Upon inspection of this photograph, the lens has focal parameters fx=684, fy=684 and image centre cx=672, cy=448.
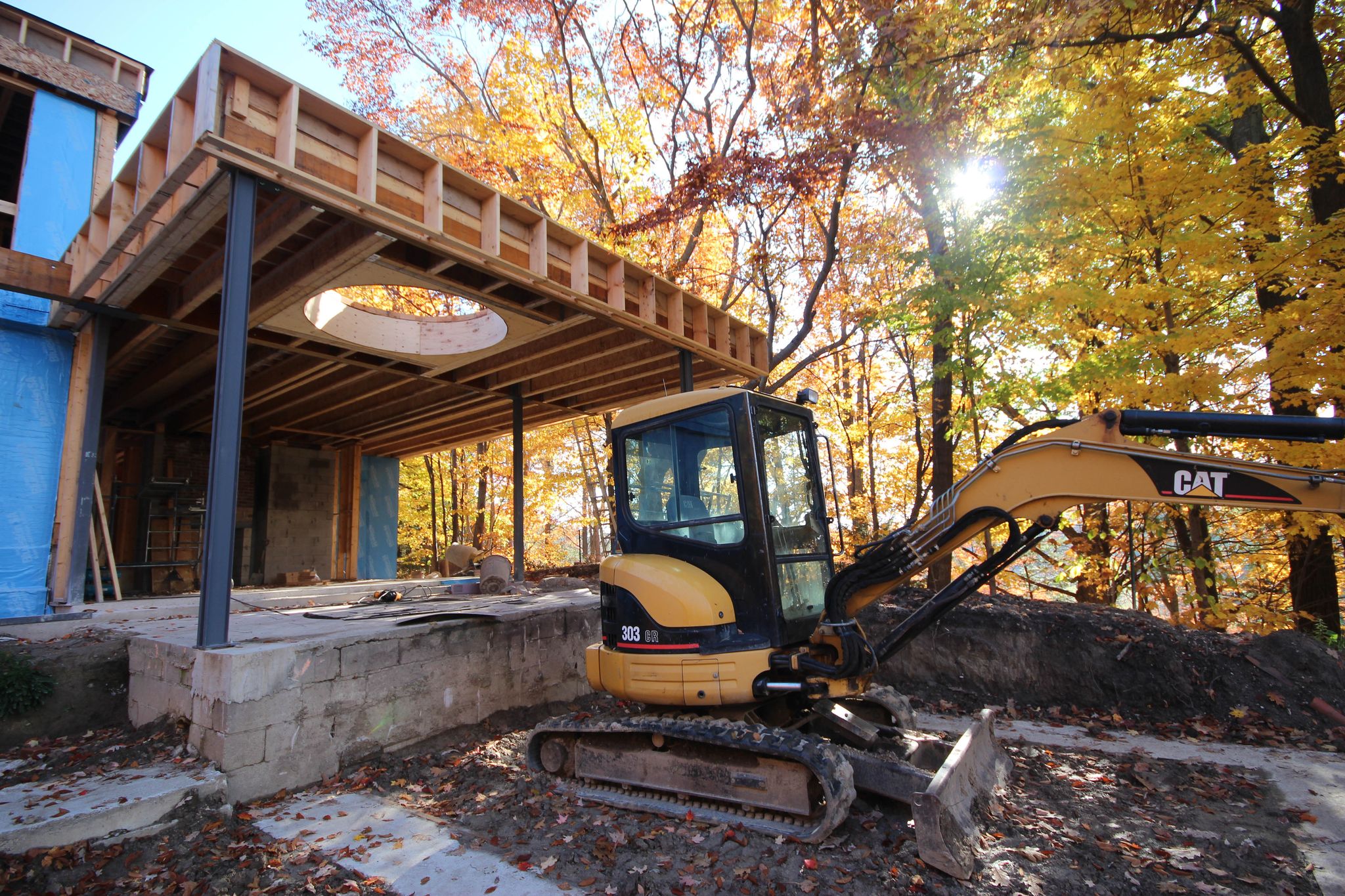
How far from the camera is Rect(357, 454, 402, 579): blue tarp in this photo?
17.4 m

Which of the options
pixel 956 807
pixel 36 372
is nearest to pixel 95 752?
pixel 36 372

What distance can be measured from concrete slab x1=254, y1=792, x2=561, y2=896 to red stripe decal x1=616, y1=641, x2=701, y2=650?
151 cm

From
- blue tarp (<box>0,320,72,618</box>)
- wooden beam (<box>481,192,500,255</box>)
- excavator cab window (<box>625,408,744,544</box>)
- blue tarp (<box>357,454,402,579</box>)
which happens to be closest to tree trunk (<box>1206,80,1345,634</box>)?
excavator cab window (<box>625,408,744,544</box>)

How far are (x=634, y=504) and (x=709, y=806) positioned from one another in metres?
2.12

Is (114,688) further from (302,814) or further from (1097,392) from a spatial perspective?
(1097,392)

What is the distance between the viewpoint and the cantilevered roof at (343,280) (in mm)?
5398

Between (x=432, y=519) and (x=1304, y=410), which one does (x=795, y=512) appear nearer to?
(x=1304, y=410)

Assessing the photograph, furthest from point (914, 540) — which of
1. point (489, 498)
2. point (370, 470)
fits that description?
point (489, 498)

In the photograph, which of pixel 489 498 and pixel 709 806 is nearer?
pixel 709 806

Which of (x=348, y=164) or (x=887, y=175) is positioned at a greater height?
(x=887, y=175)

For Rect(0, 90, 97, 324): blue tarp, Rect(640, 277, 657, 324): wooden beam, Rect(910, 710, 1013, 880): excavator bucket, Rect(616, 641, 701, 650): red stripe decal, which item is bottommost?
Rect(910, 710, 1013, 880): excavator bucket

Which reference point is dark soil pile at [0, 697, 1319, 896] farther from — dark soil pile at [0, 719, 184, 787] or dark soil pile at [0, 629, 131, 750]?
dark soil pile at [0, 629, 131, 750]

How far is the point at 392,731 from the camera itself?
5703 millimetres

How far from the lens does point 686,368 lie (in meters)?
9.59
